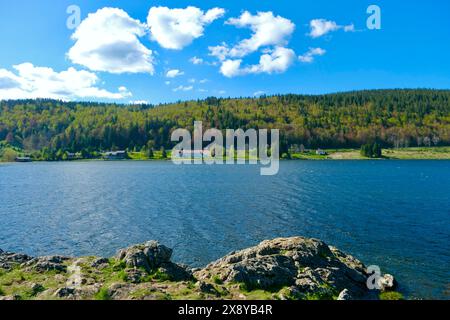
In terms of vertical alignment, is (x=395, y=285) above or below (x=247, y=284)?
below

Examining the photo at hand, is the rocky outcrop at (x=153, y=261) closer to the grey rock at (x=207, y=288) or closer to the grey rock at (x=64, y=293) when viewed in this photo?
the grey rock at (x=207, y=288)

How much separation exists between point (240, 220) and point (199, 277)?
36.3m

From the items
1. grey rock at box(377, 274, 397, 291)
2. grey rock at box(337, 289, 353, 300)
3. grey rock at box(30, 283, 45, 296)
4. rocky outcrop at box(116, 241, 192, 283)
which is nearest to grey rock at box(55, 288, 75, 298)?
grey rock at box(30, 283, 45, 296)

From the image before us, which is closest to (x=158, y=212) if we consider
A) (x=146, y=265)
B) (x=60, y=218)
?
(x=60, y=218)

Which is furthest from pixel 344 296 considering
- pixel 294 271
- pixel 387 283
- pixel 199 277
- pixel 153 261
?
pixel 153 261

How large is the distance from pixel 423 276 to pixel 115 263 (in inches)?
1347

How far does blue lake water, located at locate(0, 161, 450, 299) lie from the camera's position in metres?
48.3

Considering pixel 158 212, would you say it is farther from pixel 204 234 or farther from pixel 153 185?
pixel 153 185

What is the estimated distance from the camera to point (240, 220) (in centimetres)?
6962

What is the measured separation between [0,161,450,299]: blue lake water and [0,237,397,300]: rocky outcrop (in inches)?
349

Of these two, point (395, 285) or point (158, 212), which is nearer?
point (395, 285)

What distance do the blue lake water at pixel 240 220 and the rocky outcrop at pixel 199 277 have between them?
887cm

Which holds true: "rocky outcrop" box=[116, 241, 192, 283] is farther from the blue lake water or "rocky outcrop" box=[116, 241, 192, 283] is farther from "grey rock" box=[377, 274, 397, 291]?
"grey rock" box=[377, 274, 397, 291]

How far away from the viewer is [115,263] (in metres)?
33.2
